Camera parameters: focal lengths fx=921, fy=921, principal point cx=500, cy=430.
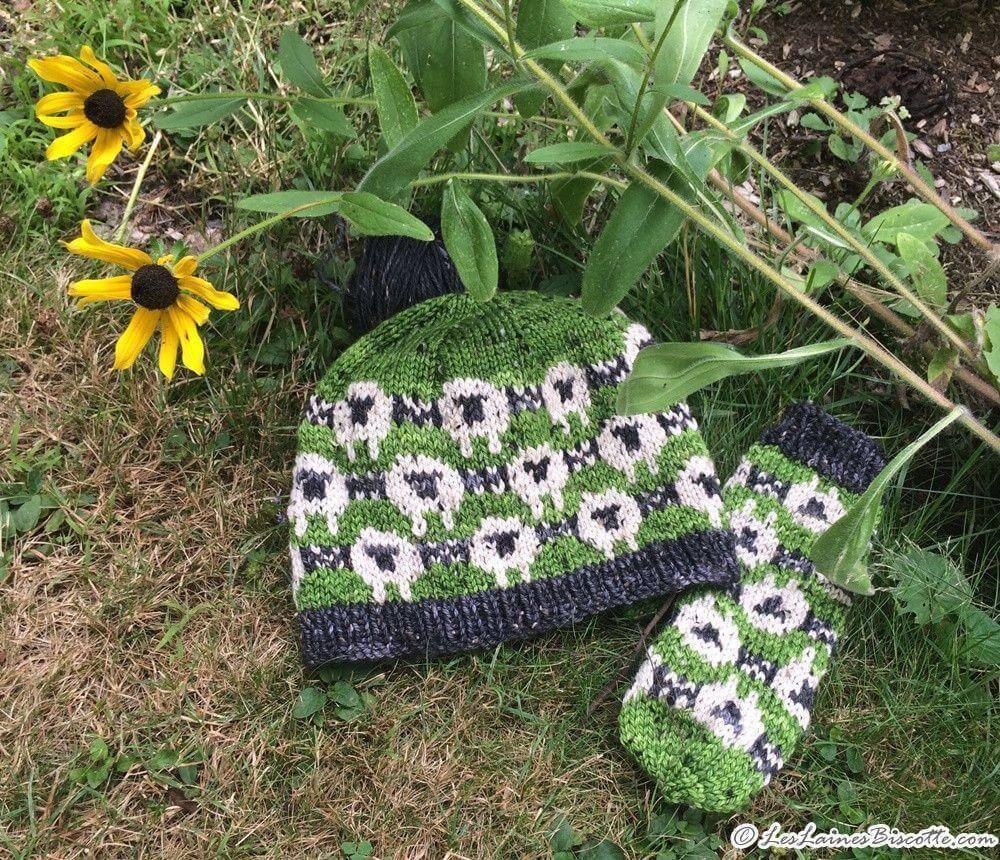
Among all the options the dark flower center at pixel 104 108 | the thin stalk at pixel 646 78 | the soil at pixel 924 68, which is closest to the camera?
the thin stalk at pixel 646 78

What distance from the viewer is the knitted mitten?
4.58ft

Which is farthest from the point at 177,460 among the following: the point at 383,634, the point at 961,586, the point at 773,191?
the point at 961,586

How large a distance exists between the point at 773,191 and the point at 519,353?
0.52 m

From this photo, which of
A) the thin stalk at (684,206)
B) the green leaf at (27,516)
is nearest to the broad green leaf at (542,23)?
the thin stalk at (684,206)

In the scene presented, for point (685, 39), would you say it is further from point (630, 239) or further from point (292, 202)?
point (292, 202)

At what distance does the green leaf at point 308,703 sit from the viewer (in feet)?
4.76

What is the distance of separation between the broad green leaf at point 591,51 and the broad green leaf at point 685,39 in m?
0.03

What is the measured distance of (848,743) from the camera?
145cm

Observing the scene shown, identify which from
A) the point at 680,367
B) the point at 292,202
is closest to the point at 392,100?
the point at 292,202

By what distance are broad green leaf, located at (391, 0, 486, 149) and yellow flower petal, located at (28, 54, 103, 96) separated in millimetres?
385

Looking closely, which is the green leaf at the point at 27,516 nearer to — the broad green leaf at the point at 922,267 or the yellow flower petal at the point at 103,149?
the yellow flower petal at the point at 103,149

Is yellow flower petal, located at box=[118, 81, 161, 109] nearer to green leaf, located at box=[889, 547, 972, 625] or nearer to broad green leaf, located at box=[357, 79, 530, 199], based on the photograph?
broad green leaf, located at box=[357, 79, 530, 199]

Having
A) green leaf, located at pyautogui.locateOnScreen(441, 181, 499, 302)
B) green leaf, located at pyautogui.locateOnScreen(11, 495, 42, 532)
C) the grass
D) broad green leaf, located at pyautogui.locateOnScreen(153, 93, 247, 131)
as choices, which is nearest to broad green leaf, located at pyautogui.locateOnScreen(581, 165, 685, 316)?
green leaf, located at pyautogui.locateOnScreen(441, 181, 499, 302)

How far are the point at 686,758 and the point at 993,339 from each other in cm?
76
